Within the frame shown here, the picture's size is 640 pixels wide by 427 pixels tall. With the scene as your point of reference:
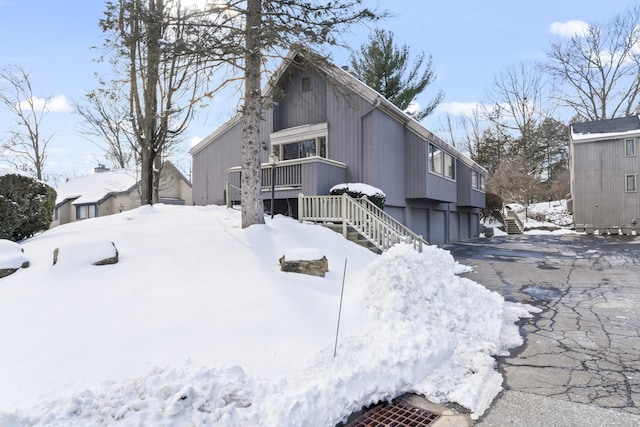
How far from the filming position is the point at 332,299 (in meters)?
5.26

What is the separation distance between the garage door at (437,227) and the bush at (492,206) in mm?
11825

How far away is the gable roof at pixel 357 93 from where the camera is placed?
10.3 metres

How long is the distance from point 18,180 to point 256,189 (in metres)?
5.46

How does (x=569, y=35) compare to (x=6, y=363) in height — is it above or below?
above

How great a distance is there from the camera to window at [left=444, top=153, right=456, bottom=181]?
643 inches

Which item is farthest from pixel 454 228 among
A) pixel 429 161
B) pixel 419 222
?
pixel 429 161


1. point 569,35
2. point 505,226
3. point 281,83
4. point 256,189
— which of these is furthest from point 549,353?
point 569,35

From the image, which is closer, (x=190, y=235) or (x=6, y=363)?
(x=6, y=363)

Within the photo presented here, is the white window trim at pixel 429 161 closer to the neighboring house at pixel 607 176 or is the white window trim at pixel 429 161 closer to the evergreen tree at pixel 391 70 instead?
the evergreen tree at pixel 391 70

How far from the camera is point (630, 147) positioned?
71.6 feet

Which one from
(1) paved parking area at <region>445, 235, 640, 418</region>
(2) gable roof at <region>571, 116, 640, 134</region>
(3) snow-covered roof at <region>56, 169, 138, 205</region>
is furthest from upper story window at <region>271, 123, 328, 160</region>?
(2) gable roof at <region>571, 116, 640, 134</region>

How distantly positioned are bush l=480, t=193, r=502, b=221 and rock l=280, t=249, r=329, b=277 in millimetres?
25170

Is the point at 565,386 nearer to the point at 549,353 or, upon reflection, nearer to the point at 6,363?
the point at 549,353

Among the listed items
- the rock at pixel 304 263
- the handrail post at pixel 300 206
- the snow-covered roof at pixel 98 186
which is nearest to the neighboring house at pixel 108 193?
the snow-covered roof at pixel 98 186
